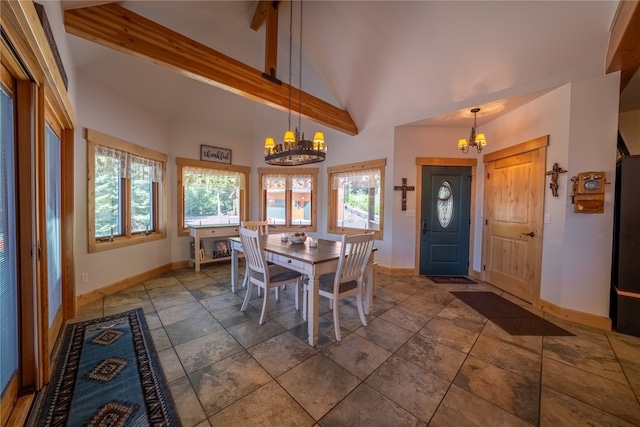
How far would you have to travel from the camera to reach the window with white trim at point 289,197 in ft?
17.6

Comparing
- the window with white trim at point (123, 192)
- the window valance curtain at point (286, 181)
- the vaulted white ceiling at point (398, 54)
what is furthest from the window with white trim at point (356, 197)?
the window with white trim at point (123, 192)

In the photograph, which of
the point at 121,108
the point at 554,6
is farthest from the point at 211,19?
the point at 554,6

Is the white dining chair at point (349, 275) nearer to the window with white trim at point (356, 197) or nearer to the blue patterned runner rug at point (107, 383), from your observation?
the blue patterned runner rug at point (107, 383)

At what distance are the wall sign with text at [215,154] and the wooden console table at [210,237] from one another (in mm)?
1368

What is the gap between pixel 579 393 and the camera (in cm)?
159

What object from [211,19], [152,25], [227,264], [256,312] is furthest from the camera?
[227,264]

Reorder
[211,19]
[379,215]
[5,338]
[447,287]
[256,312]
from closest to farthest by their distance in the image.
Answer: [5,338] → [256,312] → [211,19] → [447,287] → [379,215]

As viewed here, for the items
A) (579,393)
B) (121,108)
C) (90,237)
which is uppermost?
(121,108)

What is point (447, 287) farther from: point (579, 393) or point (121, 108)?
point (121, 108)

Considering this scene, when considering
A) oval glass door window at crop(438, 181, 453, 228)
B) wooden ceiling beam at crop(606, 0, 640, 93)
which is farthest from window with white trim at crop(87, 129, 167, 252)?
wooden ceiling beam at crop(606, 0, 640, 93)

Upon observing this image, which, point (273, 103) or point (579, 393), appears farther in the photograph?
point (273, 103)

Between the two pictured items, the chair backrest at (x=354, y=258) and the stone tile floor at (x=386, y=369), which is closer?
the stone tile floor at (x=386, y=369)

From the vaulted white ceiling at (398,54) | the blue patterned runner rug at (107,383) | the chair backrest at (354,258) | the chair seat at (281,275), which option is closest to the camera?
the blue patterned runner rug at (107,383)

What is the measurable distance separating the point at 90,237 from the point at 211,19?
322 cm
